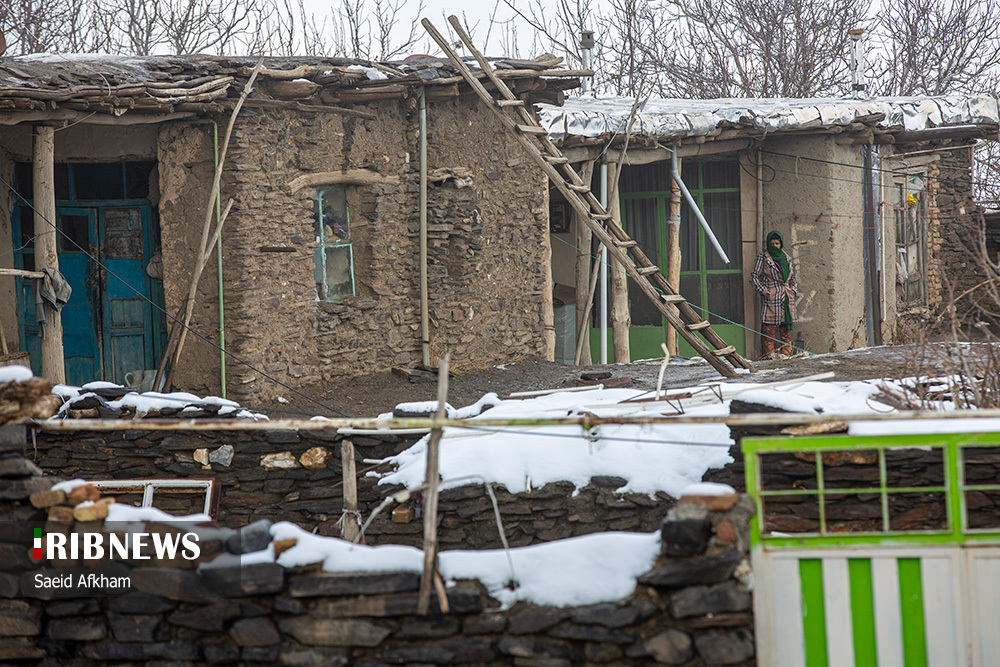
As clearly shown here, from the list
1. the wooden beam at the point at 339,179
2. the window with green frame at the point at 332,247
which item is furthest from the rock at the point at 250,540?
the window with green frame at the point at 332,247

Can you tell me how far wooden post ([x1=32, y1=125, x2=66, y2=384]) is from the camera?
7043mm

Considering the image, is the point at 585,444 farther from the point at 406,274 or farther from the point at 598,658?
the point at 406,274

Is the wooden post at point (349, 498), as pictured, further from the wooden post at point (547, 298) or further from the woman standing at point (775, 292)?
the woman standing at point (775, 292)

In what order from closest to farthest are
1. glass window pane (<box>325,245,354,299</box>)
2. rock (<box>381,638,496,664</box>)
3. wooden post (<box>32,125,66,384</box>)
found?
rock (<box>381,638,496,664</box>) < wooden post (<box>32,125,66,384</box>) < glass window pane (<box>325,245,354,299</box>)

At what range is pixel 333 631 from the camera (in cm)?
385

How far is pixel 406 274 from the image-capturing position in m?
9.38

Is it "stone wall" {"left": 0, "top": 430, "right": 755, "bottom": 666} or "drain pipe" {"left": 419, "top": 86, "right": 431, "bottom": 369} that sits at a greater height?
"drain pipe" {"left": 419, "top": 86, "right": 431, "bottom": 369}

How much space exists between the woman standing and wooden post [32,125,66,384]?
761 centimetres

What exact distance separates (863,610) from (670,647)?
0.75m

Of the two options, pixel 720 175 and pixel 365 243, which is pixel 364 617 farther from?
pixel 720 175

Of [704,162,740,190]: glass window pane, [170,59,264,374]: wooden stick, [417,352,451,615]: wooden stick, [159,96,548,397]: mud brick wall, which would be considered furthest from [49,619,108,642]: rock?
[704,162,740,190]: glass window pane

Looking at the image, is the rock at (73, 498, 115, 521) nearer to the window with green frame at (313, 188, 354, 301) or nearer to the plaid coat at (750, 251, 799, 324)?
the window with green frame at (313, 188, 354, 301)

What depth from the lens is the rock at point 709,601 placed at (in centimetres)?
368

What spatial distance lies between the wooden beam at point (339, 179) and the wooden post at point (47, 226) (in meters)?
1.92
